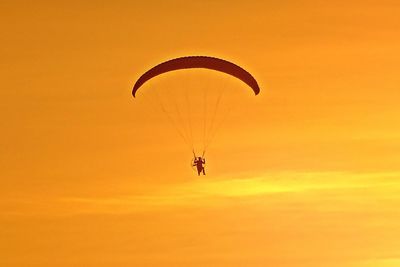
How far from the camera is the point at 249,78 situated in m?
117

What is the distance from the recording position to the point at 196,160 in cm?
12244

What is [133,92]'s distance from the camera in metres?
118

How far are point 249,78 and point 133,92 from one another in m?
6.92

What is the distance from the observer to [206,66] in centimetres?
11600

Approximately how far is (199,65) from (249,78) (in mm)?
3222

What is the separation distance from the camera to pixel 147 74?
389 ft

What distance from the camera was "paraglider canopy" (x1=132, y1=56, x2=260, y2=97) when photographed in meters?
116

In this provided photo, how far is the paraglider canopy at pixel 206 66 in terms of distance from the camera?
116062mm

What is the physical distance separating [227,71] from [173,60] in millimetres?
3397

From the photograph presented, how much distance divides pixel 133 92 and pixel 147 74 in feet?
4.70

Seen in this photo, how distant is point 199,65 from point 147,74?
4.18 metres

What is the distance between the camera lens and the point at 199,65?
380ft
